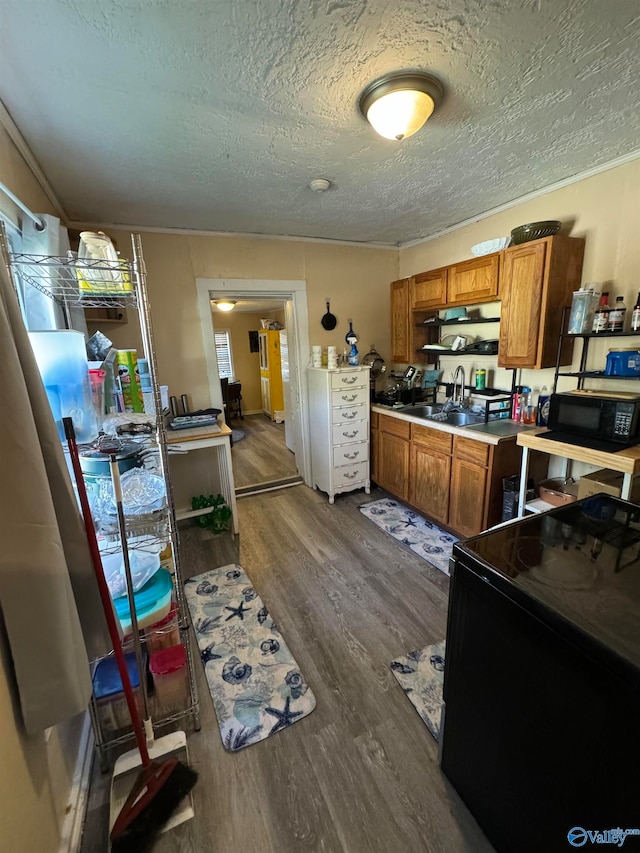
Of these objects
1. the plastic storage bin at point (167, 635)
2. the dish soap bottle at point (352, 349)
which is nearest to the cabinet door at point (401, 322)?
the dish soap bottle at point (352, 349)

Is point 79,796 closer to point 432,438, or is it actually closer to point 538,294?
point 432,438

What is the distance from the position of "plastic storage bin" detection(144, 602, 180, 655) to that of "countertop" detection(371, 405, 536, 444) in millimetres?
2143

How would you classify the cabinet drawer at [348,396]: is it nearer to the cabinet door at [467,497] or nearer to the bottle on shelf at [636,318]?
the cabinet door at [467,497]

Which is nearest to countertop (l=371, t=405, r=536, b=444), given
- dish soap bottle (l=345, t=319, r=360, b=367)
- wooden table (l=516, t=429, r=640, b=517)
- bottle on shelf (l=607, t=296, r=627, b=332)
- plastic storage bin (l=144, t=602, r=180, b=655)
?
wooden table (l=516, t=429, r=640, b=517)

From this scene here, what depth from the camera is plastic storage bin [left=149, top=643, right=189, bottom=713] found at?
4.87 ft

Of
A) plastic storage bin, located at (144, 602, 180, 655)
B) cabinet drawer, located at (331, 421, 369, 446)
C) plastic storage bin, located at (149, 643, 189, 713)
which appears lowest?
plastic storage bin, located at (149, 643, 189, 713)

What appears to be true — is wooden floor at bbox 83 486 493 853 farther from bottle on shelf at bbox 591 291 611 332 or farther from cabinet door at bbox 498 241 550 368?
bottle on shelf at bbox 591 291 611 332

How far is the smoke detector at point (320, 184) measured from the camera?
222 centimetres

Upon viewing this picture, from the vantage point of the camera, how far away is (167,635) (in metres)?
1.56

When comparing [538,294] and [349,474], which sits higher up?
[538,294]

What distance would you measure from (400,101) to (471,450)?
80.7 inches

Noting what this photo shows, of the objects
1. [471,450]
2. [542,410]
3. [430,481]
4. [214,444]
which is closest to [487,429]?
[471,450]

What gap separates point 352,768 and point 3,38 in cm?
283

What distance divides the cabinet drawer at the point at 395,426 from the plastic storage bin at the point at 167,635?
2.29 m
